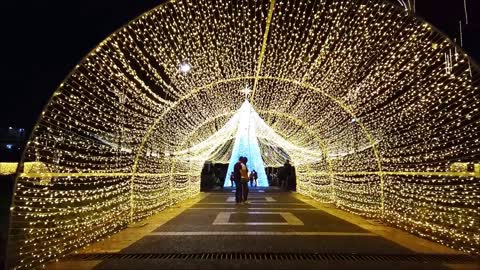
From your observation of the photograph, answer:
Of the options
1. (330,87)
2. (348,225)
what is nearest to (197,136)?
(330,87)

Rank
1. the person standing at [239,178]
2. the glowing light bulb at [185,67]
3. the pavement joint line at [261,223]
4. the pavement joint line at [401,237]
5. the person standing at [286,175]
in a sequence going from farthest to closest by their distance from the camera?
the person standing at [286,175]
the person standing at [239,178]
the pavement joint line at [261,223]
the glowing light bulb at [185,67]
the pavement joint line at [401,237]

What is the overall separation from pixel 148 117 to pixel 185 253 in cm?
537

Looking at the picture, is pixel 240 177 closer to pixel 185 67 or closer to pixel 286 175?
pixel 185 67

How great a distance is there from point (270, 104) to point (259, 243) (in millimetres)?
8727

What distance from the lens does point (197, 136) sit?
1980cm

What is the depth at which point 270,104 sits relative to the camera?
16.8 m

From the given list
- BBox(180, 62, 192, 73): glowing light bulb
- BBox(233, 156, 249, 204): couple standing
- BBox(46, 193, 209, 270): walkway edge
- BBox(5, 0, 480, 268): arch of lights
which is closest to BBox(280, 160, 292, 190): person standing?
BBox(233, 156, 249, 204): couple standing

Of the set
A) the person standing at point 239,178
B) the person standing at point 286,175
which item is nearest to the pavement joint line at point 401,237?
the person standing at point 239,178

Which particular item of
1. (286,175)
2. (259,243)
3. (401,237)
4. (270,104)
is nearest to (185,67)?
(259,243)

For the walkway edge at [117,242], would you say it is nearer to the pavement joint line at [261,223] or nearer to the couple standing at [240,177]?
the pavement joint line at [261,223]

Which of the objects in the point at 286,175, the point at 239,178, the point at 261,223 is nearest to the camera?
the point at 261,223

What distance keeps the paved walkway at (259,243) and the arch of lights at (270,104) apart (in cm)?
96

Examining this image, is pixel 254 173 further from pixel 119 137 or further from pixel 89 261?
pixel 89 261

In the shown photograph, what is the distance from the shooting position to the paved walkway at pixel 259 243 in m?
6.81
